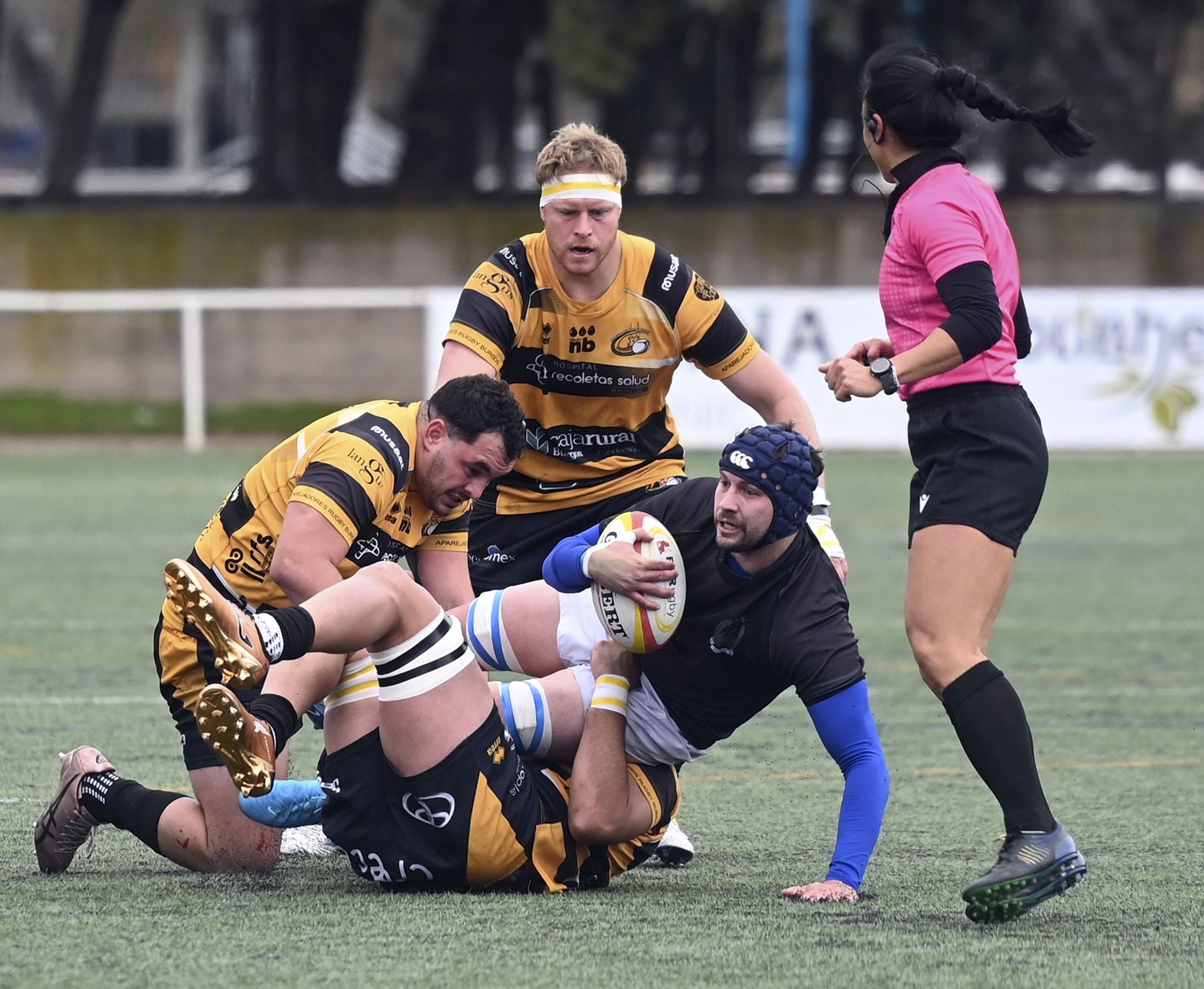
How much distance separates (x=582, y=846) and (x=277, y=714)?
810 mm

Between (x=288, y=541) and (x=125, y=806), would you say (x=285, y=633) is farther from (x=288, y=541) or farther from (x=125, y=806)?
(x=125, y=806)

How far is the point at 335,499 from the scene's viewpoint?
4.78 metres

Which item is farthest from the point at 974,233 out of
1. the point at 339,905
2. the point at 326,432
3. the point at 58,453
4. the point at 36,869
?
the point at 58,453

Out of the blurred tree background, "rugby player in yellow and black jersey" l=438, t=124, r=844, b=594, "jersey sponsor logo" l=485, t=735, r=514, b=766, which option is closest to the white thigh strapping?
"jersey sponsor logo" l=485, t=735, r=514, b=766

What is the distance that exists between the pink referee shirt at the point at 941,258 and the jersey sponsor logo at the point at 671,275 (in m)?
1.31

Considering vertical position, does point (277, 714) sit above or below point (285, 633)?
below

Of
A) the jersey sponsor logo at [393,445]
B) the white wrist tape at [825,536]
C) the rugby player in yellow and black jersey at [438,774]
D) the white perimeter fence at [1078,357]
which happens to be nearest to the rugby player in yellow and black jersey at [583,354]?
the white wrist tape at [825,536]

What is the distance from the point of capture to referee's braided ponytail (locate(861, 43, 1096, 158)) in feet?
15.6

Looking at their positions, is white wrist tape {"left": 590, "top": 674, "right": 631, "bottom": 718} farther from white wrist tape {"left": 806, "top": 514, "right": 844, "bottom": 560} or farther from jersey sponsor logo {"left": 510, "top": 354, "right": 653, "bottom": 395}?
jersey sponsor logo {"left": 510, "top": 354, "right": 653, "bottom": 395}

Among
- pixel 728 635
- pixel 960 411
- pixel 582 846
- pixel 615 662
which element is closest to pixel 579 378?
pixel 615 662

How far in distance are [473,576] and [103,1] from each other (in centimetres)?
2147

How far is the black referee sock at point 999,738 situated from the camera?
452cm

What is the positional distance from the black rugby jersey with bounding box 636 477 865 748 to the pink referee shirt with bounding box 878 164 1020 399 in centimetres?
53

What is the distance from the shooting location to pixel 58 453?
19.3 m
